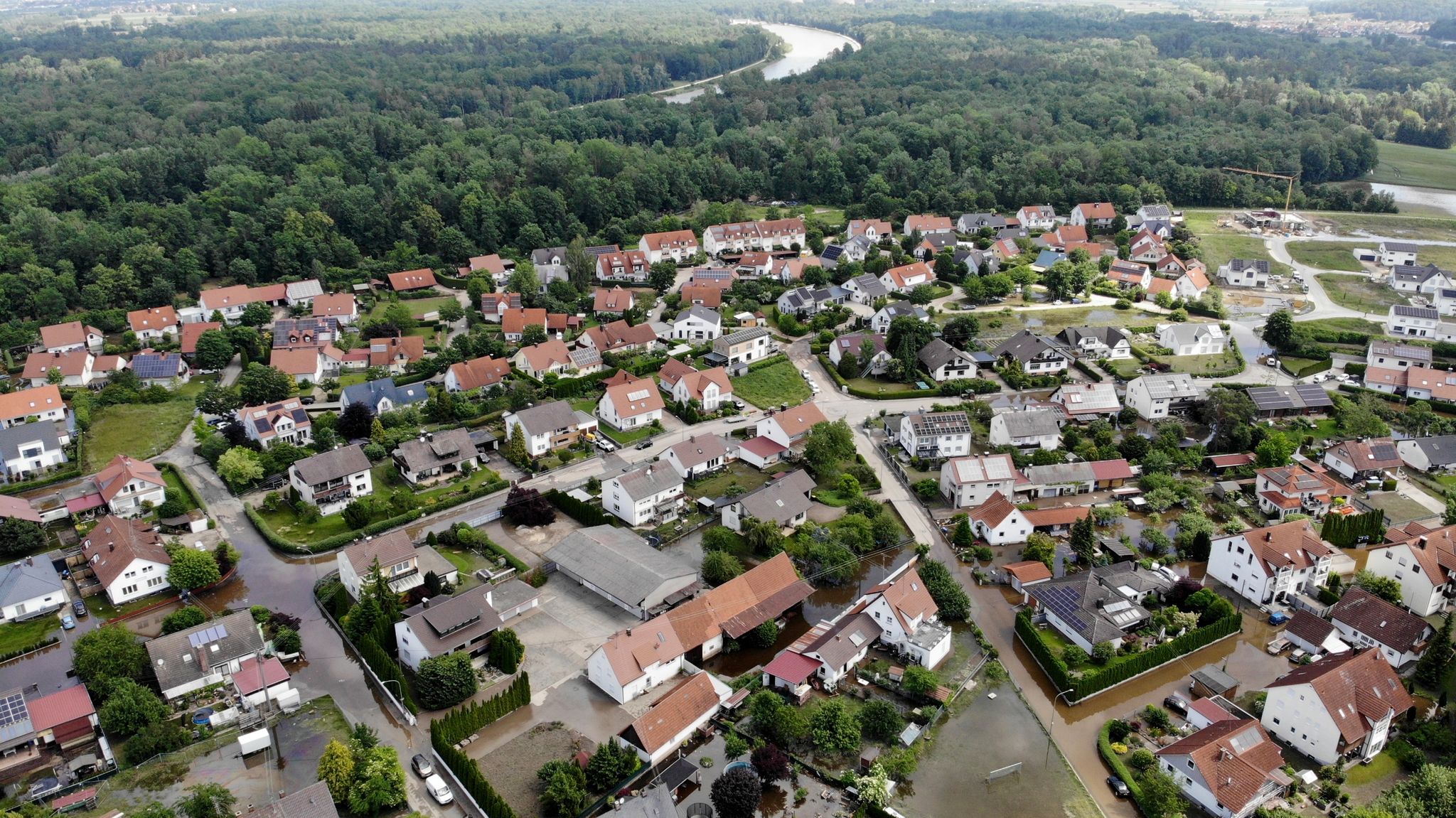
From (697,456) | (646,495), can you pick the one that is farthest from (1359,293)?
(646,495)

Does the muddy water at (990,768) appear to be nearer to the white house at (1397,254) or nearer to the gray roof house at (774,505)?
the gray roof house at (774,505)

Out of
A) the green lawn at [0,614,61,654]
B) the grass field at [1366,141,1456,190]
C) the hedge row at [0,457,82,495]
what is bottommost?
the grass field at [1366,141,1456,190]

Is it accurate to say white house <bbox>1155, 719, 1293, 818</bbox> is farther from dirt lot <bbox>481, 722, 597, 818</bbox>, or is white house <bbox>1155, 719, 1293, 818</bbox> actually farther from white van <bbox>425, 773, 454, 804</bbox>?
white van <bbox>425, 773, 454, 804</bbox>

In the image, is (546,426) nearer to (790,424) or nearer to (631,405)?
(631,405)

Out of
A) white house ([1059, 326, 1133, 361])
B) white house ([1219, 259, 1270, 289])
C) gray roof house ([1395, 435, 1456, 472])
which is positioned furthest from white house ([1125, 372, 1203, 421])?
white house ([1219, 259, 1270, 289])

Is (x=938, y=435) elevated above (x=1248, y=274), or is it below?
above

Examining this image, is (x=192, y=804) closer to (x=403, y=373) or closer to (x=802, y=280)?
(x=403, y=373)
